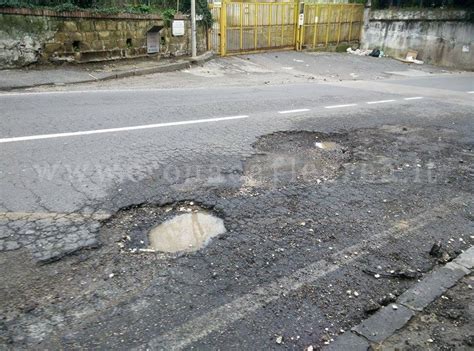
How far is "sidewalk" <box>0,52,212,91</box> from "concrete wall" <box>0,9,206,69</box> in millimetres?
255

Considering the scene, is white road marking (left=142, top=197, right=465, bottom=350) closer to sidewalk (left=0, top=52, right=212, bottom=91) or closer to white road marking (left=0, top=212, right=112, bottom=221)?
white road marking (left=0, top=212, right=112, bottom=221)

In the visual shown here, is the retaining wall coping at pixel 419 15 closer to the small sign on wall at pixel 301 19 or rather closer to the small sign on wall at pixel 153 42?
the small sign on wall at pixel 301 19

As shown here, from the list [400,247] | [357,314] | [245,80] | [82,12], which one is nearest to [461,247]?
[400,247]

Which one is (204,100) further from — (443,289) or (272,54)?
(272,54)

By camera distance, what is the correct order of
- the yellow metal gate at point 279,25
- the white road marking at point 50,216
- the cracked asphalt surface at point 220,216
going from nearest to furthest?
the cracked asphalt surface at point 220,216, the white road marking at point 50,216, the yellow metal gate at point 279,25

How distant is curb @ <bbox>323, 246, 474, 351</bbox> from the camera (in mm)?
2592

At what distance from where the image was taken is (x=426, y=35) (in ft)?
77.3

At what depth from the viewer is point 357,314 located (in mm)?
2834

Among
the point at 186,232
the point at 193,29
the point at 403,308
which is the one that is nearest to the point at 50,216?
the point at 186,232

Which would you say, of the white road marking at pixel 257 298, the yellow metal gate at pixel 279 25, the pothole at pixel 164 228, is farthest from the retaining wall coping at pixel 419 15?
the pothole at pixel 164 228

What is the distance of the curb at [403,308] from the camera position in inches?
102

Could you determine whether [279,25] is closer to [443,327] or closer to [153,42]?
[153,42]

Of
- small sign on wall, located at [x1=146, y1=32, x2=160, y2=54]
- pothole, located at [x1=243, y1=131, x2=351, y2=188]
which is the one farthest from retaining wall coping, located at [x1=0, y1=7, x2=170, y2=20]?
pothole, located at [x1=243, y1=131, x2=351, y2=188]

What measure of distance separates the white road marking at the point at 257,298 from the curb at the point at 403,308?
0.51 metres
